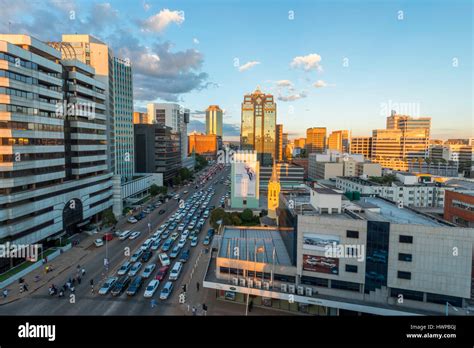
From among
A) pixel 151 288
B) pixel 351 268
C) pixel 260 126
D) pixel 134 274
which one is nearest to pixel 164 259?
pixel 134 274

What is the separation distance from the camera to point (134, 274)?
28.4 m

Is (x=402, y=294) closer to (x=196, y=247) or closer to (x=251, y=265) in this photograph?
(x=251, y=265)

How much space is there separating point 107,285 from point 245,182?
35.0 metres

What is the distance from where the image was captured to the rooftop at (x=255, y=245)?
2500 centimetres

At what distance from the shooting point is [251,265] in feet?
77.9

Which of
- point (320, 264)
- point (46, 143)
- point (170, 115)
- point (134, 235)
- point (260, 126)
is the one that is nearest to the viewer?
point (320, 264)

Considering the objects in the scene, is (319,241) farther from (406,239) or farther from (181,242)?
(181,242)

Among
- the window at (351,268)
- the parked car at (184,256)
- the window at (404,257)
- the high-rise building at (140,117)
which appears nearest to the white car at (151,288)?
the parked car at (184,256)

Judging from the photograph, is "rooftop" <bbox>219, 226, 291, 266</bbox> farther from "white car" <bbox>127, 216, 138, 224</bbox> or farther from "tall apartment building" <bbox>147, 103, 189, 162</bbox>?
"tall apartment building" <bbox>147, 103, 189, 162</bbox>

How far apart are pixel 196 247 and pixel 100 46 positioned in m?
44.3

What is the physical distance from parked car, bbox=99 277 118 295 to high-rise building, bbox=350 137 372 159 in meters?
134

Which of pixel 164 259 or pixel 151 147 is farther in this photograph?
pixel 151 147
